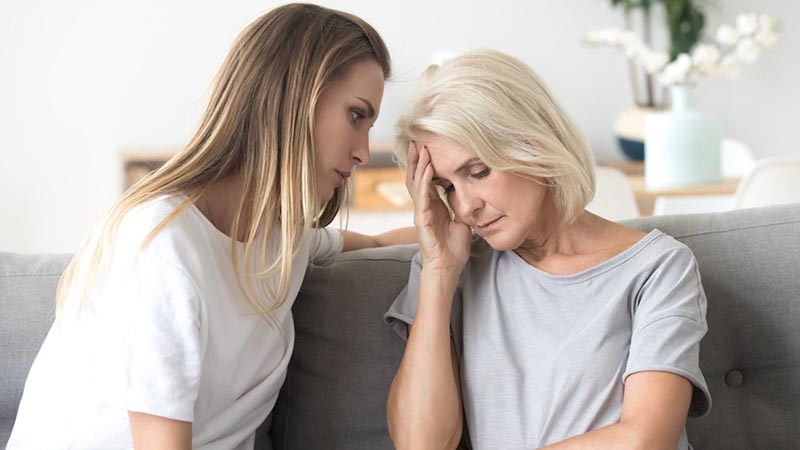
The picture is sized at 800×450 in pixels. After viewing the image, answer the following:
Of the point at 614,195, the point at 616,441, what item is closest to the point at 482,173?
the point at 616,441

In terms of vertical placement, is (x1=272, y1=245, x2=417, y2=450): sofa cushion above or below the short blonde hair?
below

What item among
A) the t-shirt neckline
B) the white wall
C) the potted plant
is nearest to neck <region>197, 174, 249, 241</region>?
the t-shirt neckline

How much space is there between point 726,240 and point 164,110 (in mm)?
3897

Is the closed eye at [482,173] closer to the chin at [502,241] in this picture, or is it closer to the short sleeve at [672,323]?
the chin at [502,241]

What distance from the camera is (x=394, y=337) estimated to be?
1.86 metres

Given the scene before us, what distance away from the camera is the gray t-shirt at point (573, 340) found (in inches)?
60.2

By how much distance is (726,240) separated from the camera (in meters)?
1.85

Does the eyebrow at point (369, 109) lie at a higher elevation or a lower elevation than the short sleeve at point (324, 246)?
higher

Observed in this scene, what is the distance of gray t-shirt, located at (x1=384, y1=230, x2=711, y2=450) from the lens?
1529 millimetres

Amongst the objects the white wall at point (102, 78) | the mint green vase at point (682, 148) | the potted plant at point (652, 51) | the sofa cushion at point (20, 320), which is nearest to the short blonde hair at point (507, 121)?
the sofa cushion at point (20, 320)

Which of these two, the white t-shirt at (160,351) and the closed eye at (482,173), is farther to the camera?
the closed eye at (482,173)

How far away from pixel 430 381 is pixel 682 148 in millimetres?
1925

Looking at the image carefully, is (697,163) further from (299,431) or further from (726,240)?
(299,431)

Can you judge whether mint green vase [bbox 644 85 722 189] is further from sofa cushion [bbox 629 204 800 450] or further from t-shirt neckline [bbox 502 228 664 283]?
t-shirt neckline [bbox 502 228 664 283]
